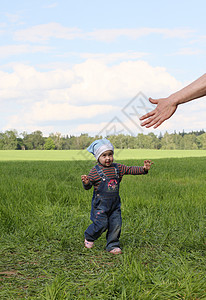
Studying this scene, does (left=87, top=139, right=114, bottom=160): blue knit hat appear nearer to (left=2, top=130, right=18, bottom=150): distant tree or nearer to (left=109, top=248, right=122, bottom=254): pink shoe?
(left=109, top=248, right=122, bottom=254): pink shoe

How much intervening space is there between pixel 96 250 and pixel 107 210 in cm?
50

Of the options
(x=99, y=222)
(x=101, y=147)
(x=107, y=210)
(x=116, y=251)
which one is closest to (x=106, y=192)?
(x=107, y=210)

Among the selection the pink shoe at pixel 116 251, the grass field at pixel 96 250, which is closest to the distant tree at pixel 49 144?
the grass field at pixel 96 250

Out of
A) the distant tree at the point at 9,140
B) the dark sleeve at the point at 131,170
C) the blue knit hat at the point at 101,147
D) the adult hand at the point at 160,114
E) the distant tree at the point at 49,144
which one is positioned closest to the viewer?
the adult hand at the point at 160,114

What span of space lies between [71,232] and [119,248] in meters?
0.92

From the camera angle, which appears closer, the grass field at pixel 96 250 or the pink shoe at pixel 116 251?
the grass field at pixel 96 250

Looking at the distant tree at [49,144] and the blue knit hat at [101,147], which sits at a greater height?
the blue knit hat at [101,147]

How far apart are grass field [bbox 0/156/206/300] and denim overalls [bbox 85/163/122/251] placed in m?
0.21

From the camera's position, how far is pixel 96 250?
414cm

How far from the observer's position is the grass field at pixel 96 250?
307 centimetres

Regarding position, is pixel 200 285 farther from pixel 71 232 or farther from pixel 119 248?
pixel 71 232

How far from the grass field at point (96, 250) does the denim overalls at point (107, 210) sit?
215 mm

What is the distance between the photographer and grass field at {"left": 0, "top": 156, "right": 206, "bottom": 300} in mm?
3070

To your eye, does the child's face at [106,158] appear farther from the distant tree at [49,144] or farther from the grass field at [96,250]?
the distant tree at [49,144]
